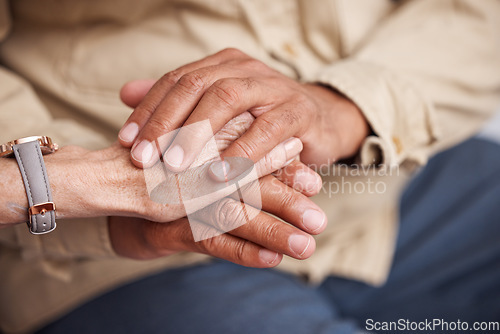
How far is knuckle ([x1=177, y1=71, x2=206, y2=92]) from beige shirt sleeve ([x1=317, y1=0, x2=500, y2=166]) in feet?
0.67

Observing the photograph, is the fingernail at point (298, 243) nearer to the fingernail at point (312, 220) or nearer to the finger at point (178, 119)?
the fingernail at point (312, 220)

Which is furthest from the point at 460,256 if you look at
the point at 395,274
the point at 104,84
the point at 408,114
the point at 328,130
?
the point at 104,84

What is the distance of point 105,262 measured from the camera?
661 mm

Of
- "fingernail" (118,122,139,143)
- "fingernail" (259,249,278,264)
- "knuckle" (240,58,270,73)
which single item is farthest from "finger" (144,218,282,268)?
"knuckle" (240,58,270,73)

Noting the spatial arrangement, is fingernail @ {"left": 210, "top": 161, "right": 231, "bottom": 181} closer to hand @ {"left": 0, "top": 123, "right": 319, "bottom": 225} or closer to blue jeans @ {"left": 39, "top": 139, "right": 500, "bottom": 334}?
hand @ {"left": 0, "top": 123, "right": 319, "bottom": 225}

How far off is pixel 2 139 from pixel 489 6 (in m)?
0.81

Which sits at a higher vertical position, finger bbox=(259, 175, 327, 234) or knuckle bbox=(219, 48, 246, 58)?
knuckle bbox=(219, 48, 246, 58)

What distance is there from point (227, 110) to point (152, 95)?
10cm

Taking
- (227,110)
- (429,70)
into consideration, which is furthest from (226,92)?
(429,70)

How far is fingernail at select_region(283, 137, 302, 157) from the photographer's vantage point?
1.56ft

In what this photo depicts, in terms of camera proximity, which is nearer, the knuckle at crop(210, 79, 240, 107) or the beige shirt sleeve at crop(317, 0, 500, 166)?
the knuckle at crop(210, 79, 240, 107)

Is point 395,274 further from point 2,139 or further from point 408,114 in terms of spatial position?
point 2,139

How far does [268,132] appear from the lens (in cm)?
44

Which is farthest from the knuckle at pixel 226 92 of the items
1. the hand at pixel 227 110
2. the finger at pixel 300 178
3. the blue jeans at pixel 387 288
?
the blue jeans at pixel 387 288
